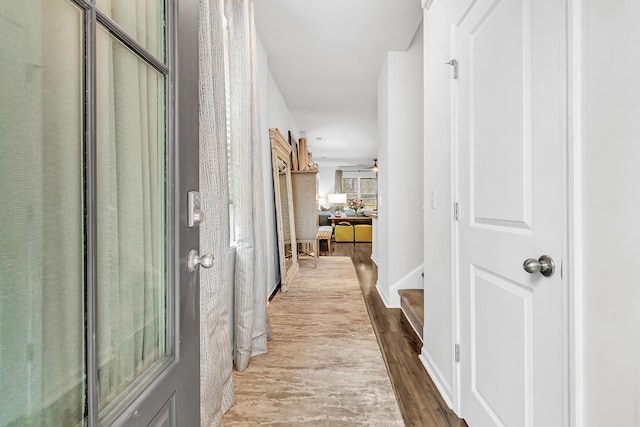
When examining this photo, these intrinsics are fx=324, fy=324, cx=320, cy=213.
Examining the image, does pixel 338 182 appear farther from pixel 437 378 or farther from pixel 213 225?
pixel 213 225

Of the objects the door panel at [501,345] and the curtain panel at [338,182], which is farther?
the curtain panel at [338,182]

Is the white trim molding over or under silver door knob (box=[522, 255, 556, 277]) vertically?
under

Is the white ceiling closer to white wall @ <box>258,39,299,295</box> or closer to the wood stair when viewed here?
white wall @ <box>258,39,299,295</box>

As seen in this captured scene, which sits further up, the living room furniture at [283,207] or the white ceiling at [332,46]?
the white ceiling at [332,46]

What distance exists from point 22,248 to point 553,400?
4.33 ft

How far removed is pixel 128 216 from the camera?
2.23 feet

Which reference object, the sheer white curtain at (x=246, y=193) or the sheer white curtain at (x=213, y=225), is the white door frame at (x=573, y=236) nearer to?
the sheer white curtain at (x=213, y=225)

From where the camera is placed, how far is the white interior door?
95 centimetres

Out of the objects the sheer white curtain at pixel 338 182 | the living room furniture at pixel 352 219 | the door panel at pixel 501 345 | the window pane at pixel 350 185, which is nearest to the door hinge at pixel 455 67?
the door panel at pixel 501 345

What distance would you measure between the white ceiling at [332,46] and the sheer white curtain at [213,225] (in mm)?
1230

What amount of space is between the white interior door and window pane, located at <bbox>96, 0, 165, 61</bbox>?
105 centimetres

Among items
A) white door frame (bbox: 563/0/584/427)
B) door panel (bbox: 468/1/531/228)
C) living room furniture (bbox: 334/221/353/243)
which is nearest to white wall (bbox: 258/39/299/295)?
door panel (bbox: 468/1/531/228)

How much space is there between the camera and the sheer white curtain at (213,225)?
→ 1.43 meters

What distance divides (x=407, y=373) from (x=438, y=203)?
1.06 m
